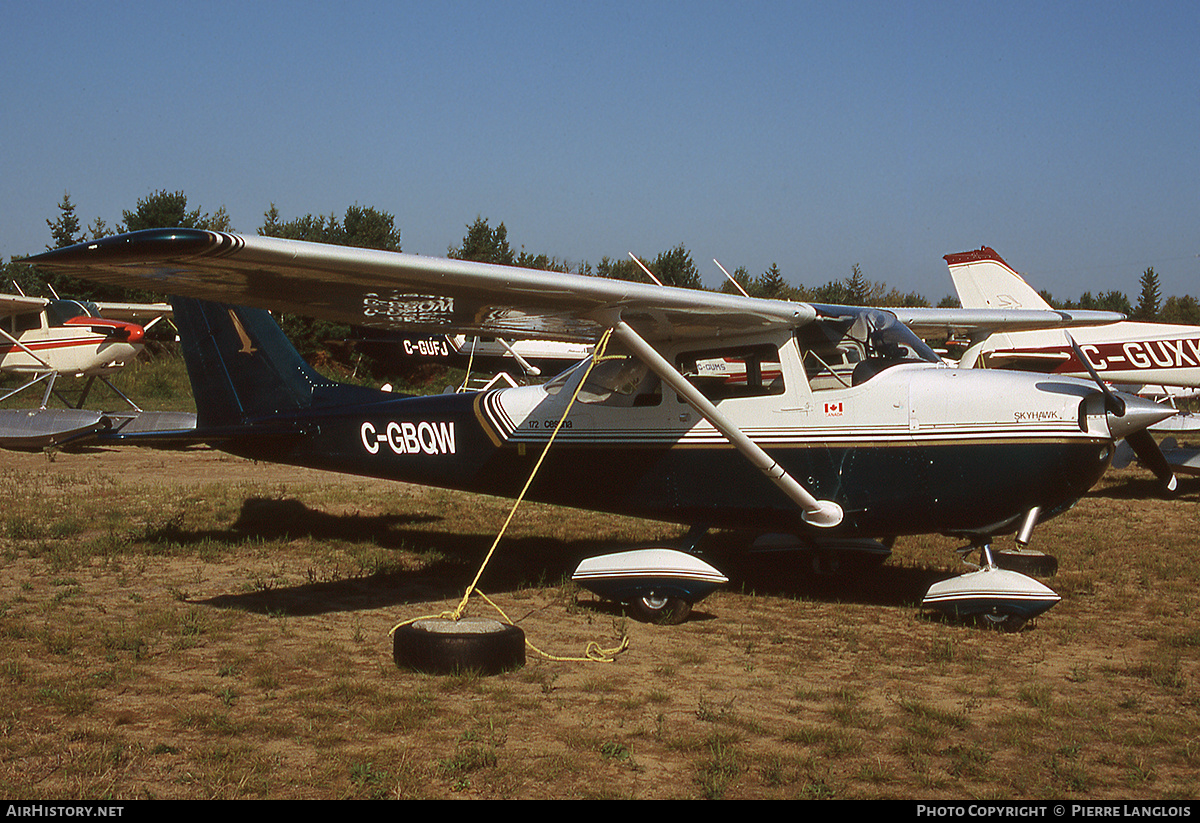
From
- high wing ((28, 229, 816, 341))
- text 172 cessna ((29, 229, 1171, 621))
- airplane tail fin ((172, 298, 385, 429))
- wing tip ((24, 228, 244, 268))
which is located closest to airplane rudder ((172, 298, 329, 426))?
airplane tail fin ((172, 298, 385, 429))

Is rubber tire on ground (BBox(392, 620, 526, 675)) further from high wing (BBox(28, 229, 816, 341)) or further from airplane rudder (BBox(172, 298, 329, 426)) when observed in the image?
airplane rudder (BBox(172, 298, 329, 426))

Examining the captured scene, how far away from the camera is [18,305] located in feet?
68.6

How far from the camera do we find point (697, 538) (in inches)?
275

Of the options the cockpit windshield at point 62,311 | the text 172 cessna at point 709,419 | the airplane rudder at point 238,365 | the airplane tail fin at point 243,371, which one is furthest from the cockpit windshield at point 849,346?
the cockpit windshield at point 62,311

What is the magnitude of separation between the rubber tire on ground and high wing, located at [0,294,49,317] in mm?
19649

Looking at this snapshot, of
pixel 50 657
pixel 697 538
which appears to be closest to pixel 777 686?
pixel 697 538

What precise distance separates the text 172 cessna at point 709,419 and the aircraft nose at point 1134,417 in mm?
13

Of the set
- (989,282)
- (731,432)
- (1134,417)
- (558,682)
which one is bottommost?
(558,682)

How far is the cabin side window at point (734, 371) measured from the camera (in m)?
6.76

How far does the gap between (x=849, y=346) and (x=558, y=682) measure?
10.6ft

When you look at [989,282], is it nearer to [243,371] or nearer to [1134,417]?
[1134,417]

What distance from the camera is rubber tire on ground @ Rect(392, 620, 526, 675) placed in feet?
16.4

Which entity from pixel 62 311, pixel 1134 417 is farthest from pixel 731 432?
pixel 62 311

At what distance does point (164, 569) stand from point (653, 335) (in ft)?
14.6
